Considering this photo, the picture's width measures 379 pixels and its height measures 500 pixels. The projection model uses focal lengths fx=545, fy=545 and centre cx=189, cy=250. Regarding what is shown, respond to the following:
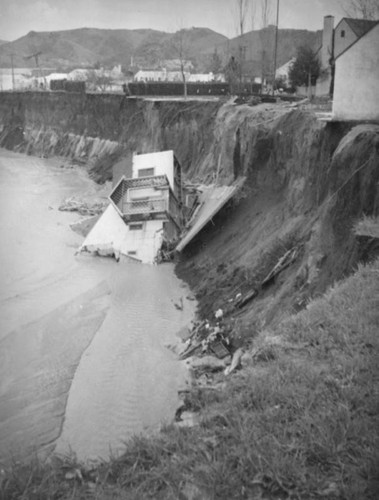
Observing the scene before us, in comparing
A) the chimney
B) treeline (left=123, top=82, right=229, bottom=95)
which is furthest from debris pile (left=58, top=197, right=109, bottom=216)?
the chimney

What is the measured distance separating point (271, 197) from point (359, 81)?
6525mm

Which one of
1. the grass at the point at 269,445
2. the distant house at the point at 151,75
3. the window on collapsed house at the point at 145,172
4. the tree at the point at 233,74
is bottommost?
the grass at the point at 269,445

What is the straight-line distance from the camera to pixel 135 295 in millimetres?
19484

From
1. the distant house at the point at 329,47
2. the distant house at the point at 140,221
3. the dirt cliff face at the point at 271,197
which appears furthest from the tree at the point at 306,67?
the distant house at the point at 140,221

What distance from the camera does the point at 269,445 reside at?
6.83 m

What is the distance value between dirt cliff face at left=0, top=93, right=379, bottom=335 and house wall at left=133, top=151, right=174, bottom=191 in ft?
8.84

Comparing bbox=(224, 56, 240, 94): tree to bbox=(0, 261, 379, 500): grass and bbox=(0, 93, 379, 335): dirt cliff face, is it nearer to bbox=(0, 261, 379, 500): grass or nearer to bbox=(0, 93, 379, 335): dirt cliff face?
bbox=(0, 93, 379, 335): dirt cliff face

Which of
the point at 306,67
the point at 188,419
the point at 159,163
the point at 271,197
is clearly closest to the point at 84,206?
the point at 159,163

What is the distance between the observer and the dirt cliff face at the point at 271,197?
13773 mm

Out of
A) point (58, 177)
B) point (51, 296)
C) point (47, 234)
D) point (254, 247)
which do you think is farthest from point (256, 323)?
point (58, 177)

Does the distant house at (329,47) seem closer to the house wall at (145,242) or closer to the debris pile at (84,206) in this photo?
the debris pile at (84,206)

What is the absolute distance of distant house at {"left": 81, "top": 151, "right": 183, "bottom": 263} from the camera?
23.5m

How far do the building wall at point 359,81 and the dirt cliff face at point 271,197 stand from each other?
61cm

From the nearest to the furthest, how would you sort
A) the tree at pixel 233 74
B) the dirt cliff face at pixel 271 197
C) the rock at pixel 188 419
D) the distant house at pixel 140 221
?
the rock at pixel 188 419 → the dirt cliff face at pixel 271 197 → the distant house at pixel 140 221 → the tree at pixel 233 74
